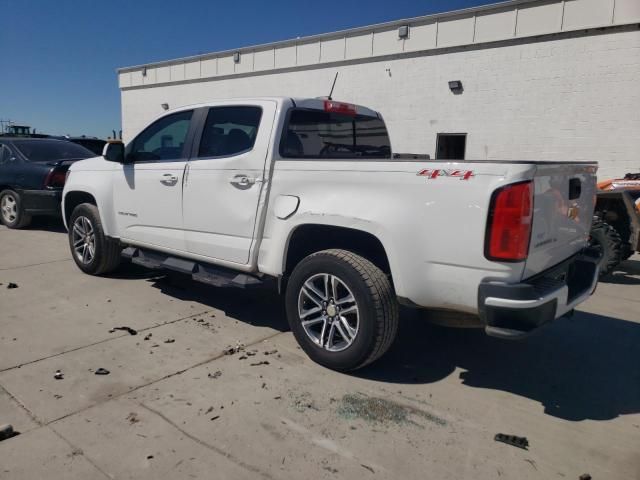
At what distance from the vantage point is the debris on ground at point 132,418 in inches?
110

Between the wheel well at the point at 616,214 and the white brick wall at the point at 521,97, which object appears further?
the white brick wall at the point at 521,97

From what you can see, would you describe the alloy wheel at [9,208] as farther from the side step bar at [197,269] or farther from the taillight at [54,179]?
the side step bar at [197,269]

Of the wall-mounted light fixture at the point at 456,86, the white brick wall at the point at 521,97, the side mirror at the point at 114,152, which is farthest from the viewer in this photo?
the wall-mounted light fixture at the point at 456,86

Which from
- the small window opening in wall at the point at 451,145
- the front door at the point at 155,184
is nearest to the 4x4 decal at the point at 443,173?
the front door at the point at 155,184

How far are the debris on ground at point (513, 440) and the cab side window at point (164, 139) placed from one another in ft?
11.2

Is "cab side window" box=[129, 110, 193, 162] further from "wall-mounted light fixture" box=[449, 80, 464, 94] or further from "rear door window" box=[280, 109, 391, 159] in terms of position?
"wall-mounted light fixture" box=[449, 80, 464, 94]

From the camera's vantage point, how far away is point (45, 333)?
4.05 metres

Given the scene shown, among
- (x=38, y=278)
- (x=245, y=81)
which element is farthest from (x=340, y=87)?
(x=38, y=278)

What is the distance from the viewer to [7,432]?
8.59 ft

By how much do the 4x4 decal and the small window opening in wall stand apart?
33.2 feet

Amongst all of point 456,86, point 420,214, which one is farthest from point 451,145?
point 420,214

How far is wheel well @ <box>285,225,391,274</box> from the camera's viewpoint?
11.6ft

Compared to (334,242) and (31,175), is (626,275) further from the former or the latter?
(31,175)

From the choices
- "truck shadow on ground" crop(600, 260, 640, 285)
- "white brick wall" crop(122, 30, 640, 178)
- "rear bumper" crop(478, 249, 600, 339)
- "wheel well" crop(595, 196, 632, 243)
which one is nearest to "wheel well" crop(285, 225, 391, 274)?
"rear bumper" crop(478, 249, 600, 339)
